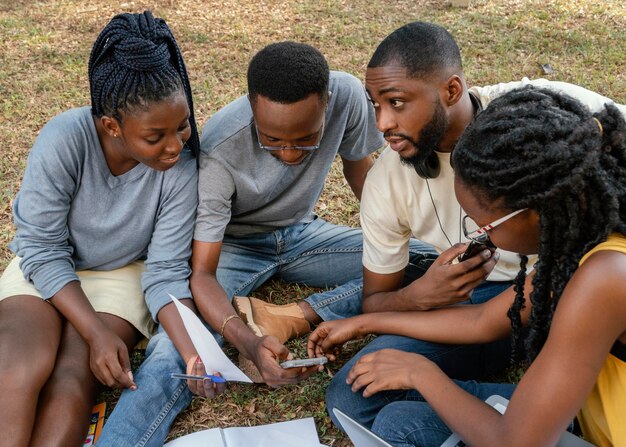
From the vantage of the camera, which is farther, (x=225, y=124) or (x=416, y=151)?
(x=225, y=124)

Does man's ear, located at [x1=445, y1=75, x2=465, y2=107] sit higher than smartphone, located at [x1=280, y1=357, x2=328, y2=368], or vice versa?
man's ear, located at [x1=445, y1=75, x2=465, y2=107]

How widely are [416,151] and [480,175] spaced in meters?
0.79

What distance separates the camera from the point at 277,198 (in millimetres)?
3303

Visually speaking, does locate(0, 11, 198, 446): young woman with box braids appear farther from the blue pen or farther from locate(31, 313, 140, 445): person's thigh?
the blue pen

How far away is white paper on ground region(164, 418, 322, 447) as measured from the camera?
264 cm

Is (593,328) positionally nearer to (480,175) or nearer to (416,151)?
(480,175)

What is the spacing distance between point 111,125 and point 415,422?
1.60 metres

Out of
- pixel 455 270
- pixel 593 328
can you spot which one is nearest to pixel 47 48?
pixel 455 270

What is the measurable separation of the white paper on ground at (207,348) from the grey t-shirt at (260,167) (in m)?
0.57

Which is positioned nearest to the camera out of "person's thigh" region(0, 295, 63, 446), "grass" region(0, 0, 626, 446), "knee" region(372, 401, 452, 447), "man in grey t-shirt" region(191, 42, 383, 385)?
"knee" region(372, 401, 452, 447)

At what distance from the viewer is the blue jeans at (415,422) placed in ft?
7.47

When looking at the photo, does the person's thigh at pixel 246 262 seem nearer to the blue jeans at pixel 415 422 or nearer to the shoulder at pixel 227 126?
the shoulder at pixel 227 126

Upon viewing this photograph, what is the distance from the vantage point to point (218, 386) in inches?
107

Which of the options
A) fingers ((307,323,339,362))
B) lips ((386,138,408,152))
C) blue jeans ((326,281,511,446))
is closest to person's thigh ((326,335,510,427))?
blue jeans ((326,281,511,446))
